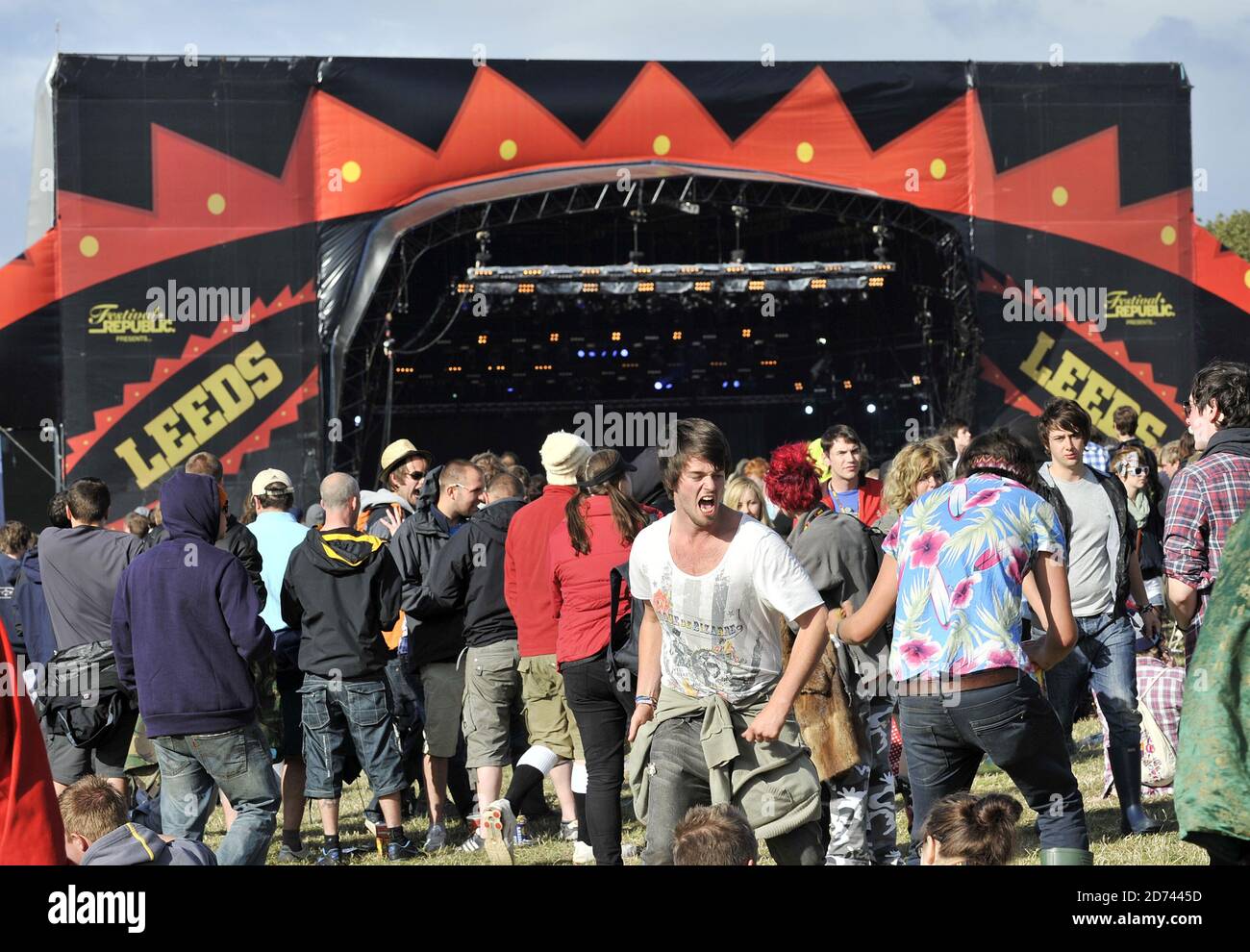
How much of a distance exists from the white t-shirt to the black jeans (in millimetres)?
1220

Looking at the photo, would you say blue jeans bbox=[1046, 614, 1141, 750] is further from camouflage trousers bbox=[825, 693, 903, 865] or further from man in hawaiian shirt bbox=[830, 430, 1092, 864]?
man in hawaiian shirt bbox=[830, 430, 1092, 864]

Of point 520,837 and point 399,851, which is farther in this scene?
point 520,837

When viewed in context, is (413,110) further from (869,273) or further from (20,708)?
(20,708)

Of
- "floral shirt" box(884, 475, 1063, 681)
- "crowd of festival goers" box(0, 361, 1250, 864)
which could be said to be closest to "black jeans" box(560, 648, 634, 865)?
"crowd of festival goers" box(0, 361, 1250, 864)

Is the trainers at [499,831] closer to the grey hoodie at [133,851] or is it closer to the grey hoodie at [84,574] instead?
the grey hoodie at [84,574]

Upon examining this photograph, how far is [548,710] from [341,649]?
87cm

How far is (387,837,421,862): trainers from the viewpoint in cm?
614

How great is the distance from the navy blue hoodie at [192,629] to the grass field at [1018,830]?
A: 1.51 metres

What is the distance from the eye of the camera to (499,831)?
227 inches

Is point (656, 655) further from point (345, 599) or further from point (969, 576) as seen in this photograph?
point (345, 599)

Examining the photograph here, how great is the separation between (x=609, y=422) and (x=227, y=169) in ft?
30.4

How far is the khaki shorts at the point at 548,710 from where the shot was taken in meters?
5.97

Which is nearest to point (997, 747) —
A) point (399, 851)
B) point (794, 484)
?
point (794, 484)

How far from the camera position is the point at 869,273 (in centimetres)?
1700
